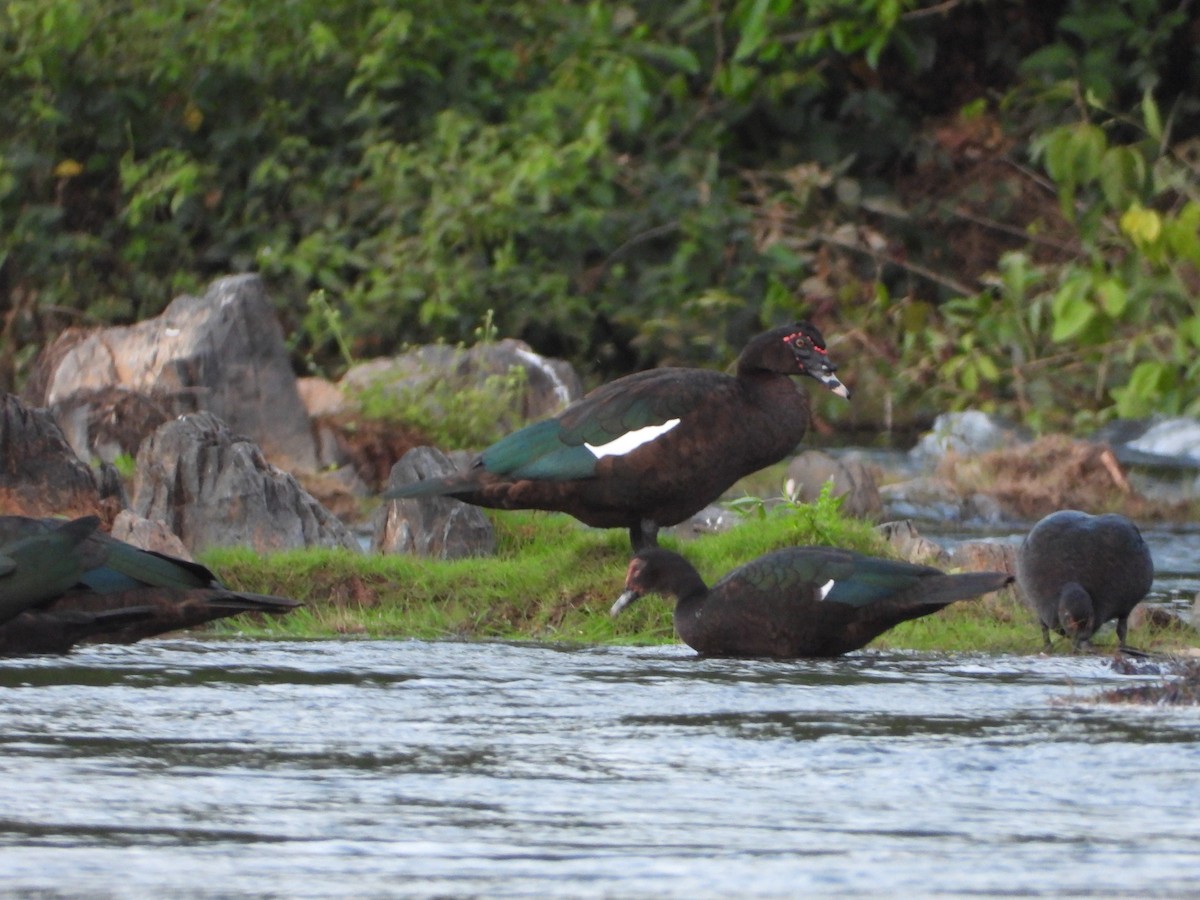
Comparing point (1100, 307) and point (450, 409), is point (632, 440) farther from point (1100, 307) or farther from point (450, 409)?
point (1100, 307)

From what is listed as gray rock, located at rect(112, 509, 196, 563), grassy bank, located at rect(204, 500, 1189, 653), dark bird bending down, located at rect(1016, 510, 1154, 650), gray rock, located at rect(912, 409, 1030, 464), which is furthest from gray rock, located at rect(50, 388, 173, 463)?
dark bird bending down, located at rect(1016, 510, 1154, 650)

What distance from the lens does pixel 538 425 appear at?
358 inches

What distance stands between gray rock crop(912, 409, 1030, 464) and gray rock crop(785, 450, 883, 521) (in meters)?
1.71

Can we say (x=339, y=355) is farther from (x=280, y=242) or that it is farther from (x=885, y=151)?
(x=885, y=151)

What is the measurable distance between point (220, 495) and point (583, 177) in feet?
26.8

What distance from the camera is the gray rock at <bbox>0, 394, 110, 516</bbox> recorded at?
9.54 meters

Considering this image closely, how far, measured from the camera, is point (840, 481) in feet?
40.4

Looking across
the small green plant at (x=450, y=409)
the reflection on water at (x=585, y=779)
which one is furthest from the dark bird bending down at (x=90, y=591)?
the small green plant at (x=450, y=409)

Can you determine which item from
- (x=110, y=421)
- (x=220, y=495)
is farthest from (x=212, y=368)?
(x=220, y=495)

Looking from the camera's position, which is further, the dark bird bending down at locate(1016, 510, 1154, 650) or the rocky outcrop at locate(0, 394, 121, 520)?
the rocky outcrop at locate(0, 394, 121, 520)

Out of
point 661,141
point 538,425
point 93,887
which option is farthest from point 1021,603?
point 661,141

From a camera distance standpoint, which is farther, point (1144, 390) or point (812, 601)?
point (1144, 390)

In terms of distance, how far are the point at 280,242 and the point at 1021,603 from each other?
32.4 feet

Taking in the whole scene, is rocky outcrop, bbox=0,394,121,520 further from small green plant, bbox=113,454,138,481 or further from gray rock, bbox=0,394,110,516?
small green plant, bbox=113,454,138,481
